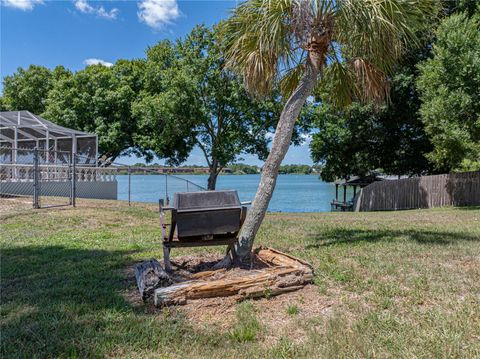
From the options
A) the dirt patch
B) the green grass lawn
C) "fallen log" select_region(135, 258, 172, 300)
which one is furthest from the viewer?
"fallen log" select_region(135, 258, 172, 300)

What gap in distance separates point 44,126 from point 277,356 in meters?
18.0

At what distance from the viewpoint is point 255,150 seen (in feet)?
71.2

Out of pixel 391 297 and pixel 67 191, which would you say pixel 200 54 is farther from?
pixel 391 297

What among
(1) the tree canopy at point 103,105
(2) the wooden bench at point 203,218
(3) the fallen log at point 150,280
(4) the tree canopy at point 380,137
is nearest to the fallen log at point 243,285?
(3) the fallen log at point 150,280

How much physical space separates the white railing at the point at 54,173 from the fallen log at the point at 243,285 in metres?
12.5

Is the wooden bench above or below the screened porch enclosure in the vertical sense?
below

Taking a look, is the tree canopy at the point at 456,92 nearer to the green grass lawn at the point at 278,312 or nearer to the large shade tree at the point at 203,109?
the large shade tree at the point at 203,109

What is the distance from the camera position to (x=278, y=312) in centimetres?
354

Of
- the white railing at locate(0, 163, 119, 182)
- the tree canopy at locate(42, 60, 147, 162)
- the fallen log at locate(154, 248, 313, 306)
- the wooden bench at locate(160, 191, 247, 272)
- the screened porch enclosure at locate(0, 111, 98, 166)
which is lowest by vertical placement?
the fallen log at locate(154, 248, 313, 306)

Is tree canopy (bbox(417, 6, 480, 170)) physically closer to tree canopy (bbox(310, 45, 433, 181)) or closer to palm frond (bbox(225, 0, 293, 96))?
tree canopy (bbox(310, 45, 433, 181))

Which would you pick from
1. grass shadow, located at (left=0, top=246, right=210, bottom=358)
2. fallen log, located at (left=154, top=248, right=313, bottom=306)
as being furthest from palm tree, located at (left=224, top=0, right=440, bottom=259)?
grass shadow, located at (left=0, top=246, right=210, bottom=358)

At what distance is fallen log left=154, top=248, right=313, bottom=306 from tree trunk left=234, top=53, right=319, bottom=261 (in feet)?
1.89

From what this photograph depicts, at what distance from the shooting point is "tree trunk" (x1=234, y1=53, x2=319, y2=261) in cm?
492

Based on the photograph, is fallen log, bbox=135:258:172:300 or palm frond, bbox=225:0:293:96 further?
palm frond, bbox=225:0:293:96
